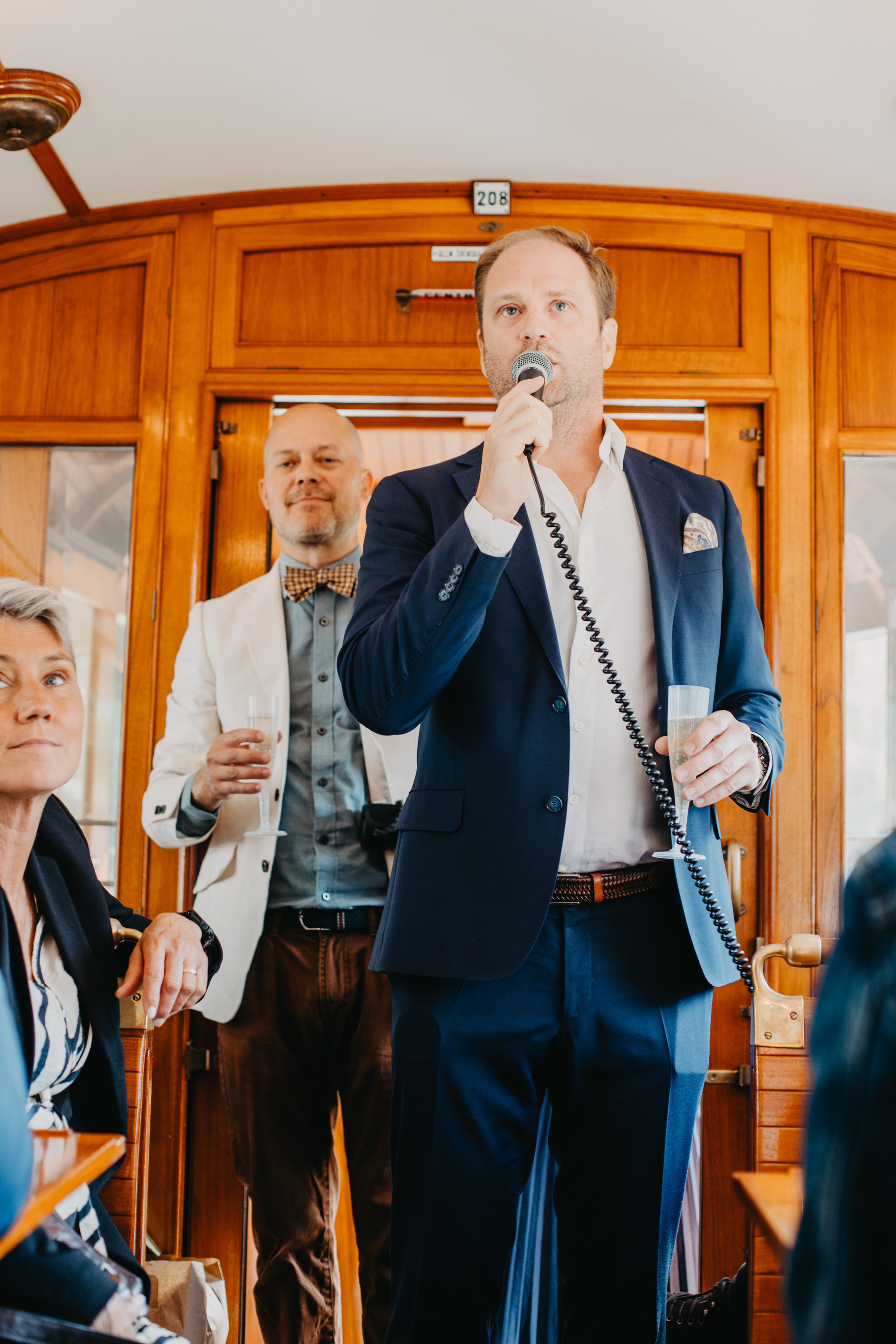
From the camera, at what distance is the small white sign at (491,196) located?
3002 mm

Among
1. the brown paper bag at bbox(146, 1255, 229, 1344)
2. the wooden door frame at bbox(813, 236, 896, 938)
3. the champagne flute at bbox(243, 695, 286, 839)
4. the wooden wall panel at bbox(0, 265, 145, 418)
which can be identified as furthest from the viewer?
the wooden wall panel at bbox(0, 265, 145, 418)

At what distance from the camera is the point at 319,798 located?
2.48 metres

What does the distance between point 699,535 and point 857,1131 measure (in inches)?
47.4

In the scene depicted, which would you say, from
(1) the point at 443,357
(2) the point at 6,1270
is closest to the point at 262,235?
(1) the point at 443,357

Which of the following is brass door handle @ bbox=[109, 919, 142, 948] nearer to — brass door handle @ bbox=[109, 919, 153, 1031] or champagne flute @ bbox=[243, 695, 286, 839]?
brass door handle @ bbox=[109, 919, 153, 1031]

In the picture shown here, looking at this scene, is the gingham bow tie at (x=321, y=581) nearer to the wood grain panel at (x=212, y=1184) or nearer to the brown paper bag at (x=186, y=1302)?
the wood grain panel at (x=212, y=1184)

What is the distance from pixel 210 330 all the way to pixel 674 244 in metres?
1.34

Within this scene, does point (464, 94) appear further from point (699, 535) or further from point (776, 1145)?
point (776, 1145)

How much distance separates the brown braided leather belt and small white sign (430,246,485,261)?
2076 mm

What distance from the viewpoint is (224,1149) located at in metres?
2.80

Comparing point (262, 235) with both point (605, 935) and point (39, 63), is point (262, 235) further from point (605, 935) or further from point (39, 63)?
point (605, 935)

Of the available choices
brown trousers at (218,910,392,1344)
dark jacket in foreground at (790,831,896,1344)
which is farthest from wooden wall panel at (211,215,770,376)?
dark jacket in foreground at (790,831,896,1344)

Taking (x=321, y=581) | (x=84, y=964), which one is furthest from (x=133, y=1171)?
(x=321, y=581)

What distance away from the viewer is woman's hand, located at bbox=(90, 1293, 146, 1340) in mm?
1187
